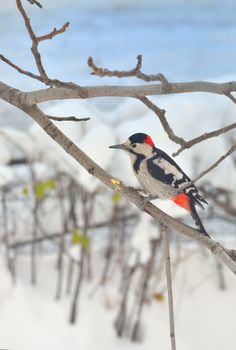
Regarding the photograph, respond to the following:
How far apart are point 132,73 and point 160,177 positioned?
0.09 m

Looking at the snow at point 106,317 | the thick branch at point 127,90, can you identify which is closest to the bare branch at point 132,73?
the thick branch at point 127,90

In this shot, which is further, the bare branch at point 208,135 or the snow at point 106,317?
the snow at point 106,317

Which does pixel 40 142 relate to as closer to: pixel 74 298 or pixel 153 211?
pixel 74 298

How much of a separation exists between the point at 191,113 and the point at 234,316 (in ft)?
2.61

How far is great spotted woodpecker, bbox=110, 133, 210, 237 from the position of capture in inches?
12.6

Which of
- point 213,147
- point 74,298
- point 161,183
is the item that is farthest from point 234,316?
point 161,183

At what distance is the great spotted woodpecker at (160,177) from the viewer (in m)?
0.32

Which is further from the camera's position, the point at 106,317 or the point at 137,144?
the point at 106,317

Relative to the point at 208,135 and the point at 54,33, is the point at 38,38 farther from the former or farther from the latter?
the point at 208,135

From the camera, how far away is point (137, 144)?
1.01 feet

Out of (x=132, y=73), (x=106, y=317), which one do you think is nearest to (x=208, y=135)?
(x=132, y=73)

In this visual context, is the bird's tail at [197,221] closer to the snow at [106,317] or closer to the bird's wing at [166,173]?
the bird's wing at [166,173]

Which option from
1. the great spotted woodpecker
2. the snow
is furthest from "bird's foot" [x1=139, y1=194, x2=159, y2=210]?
the snow

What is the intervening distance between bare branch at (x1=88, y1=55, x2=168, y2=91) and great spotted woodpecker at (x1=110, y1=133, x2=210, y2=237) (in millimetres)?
54
